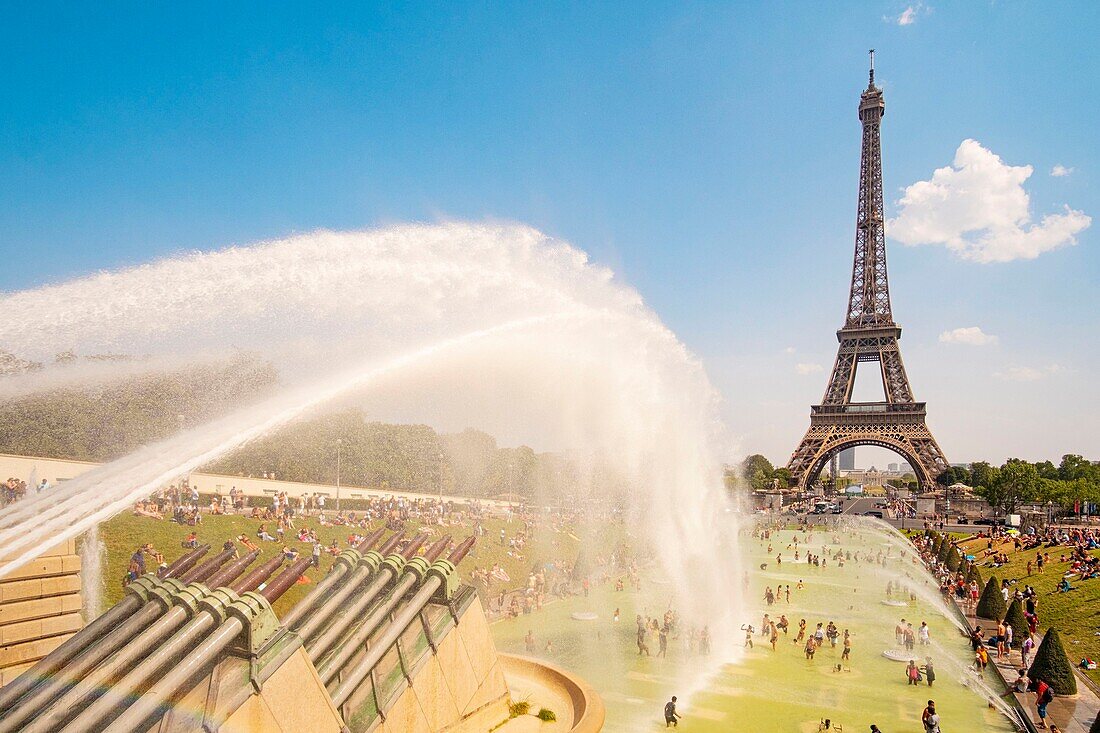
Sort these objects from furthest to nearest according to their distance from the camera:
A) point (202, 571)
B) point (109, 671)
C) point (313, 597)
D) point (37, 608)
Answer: point (37, 608) → point (202, 571) → point (313, 597) → point (109, 671)

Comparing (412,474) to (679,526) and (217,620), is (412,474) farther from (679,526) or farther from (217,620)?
(217,620)

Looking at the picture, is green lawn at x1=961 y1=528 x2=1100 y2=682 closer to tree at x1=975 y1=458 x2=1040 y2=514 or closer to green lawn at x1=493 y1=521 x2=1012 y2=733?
green lawn at x1=493 y1=521 x2=1012 y2=733

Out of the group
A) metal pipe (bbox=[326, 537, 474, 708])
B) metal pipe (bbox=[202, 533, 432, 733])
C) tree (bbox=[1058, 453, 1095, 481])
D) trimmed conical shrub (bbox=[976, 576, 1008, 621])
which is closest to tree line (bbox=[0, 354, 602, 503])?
metal pipe (bbox=[326, 537, 474, 708])

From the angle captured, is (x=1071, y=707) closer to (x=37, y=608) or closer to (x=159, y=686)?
(x=159, y=686)

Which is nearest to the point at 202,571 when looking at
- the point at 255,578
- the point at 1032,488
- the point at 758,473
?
the point at 255,578

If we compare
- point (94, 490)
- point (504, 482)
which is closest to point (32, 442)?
point (94, 490)

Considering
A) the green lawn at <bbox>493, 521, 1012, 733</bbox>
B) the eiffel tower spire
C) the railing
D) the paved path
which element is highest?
the eiffel tower spire
